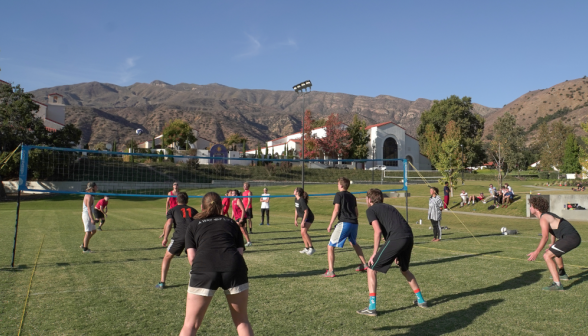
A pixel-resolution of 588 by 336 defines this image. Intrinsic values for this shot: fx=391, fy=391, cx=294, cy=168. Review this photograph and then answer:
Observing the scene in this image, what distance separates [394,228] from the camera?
5902mm

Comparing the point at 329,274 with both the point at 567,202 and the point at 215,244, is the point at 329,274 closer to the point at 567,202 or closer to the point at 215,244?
the point at 215,244

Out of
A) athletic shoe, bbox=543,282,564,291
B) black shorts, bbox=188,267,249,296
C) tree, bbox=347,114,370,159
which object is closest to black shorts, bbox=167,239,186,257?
black shorts, bbox=188,267,249,296

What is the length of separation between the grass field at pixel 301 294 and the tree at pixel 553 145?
8373 centimetres

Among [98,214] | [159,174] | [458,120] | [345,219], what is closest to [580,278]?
[345,219]

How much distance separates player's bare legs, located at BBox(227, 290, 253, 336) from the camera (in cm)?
379

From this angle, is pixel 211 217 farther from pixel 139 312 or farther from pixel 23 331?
pixel 23 331

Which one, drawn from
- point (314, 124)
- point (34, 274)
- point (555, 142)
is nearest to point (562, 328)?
point (34, 274)

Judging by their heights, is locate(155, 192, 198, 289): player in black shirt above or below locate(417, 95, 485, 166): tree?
below

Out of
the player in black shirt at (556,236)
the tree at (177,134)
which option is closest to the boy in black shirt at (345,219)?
the player in black shirt at (556,236)

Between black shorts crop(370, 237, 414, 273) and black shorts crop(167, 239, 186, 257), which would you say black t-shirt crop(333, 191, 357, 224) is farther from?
black shorts crop(167, 239, 186, 257)

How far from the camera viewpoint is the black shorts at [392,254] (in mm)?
5775

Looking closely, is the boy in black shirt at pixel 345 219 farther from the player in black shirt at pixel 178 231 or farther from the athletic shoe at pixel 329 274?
the player in black shirt at pixel 178 231

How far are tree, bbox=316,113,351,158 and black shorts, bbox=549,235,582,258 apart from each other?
206 ft

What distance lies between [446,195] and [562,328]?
2111 cm
